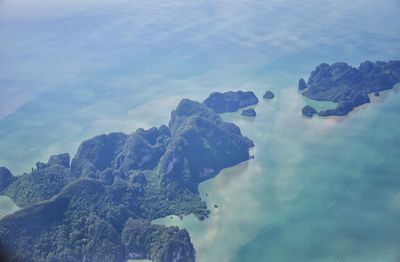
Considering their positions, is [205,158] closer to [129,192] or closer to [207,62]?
[129,192]

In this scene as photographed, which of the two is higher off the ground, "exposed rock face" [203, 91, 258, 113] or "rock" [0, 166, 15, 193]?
"rock" [0, 166, 15, 193]

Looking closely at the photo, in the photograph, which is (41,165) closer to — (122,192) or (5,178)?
(5,178)

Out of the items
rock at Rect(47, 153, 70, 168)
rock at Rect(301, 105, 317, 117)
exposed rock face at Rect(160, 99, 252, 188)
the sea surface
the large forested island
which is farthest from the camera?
rock at Rect(301, 105, 317, 117)

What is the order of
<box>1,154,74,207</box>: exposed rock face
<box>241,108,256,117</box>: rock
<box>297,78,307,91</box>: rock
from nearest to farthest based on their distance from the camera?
1. <box>1,154,74,207</box>: exposed rock face
2. <box>241,108,256,117</box>: rock
3. <box>297,78,307,91</box>: rock

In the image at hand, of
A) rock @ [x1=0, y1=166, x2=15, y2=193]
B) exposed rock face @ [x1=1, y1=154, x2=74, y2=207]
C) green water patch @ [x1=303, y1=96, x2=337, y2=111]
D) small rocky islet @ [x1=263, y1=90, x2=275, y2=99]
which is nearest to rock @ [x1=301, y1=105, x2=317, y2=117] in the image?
green water patch @ [x1=303, y1=96, x2=337, y2=111]

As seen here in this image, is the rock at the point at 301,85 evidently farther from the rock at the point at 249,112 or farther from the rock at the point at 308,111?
the rock at the point at 249,112

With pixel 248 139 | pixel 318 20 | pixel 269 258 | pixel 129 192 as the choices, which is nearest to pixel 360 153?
pixel 248 139

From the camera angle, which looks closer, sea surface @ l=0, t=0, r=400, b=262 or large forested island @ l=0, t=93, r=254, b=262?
large forested island @ l=0, t=93, r=254, b=262

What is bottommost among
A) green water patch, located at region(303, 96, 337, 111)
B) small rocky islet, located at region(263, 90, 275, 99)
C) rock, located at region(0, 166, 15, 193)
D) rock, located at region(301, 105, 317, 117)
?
green water patch, located at region(303, 96, 337, 111)

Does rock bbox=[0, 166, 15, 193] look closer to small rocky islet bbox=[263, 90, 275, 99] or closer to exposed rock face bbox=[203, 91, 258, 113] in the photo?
exposed rock face bbox=[203, 91, 258, 113]
